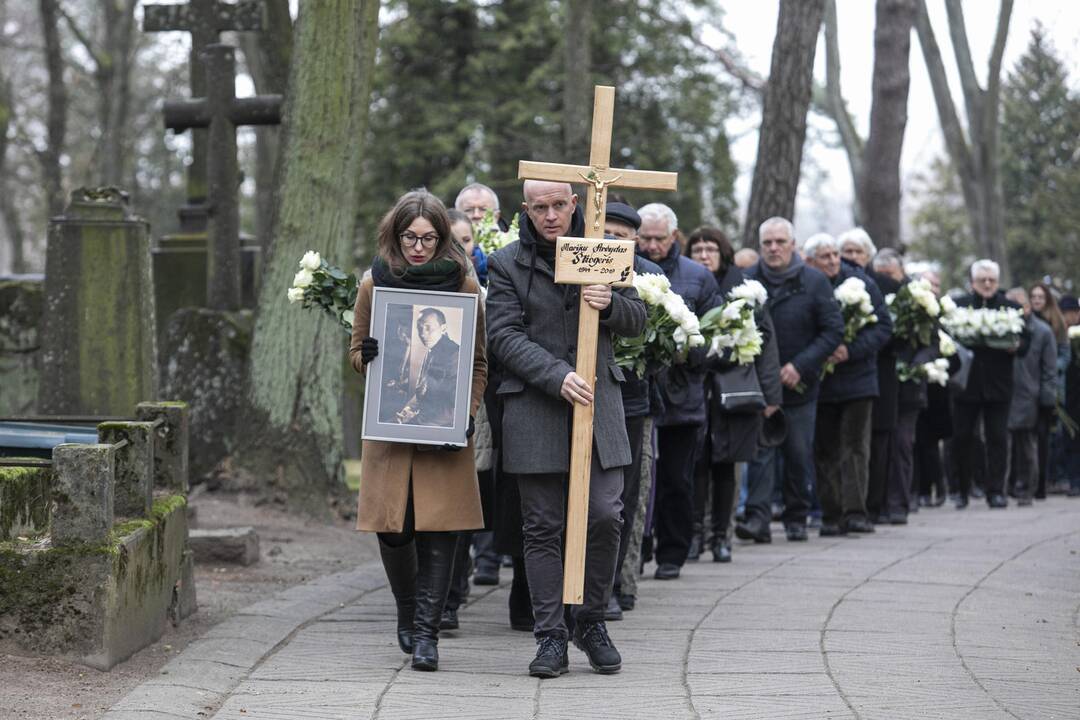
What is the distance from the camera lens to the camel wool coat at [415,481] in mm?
6973

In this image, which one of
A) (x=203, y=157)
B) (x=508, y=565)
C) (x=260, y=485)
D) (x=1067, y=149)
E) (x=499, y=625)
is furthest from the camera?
(x=1067, y=149)

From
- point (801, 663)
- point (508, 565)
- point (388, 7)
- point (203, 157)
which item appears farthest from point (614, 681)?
point (388, 7)

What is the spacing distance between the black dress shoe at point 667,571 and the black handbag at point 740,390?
1.26 meters

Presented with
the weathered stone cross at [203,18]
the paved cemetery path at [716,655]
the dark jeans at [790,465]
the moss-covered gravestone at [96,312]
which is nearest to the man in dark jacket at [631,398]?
the paved cemetery path at [716,655]

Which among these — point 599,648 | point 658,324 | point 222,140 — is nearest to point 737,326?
point 658,324

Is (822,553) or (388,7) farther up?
(388,7)

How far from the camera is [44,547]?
6.46 m

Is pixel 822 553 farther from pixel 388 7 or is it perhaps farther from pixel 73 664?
pixel 388 7

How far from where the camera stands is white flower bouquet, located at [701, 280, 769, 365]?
29.5 feet

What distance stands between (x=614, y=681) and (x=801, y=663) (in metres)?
0.82

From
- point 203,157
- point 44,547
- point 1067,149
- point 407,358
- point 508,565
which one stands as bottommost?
point 508,565

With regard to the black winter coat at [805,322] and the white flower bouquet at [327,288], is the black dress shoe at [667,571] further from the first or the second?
the white flower bouquet at [327,288]

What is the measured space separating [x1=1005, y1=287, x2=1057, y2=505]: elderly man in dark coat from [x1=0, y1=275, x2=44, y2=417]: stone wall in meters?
8.78

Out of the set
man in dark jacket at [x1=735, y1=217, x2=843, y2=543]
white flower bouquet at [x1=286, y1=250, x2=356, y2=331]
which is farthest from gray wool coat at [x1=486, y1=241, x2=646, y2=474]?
man in dark jacket at [x1=735, y1=217, x2=843, y2=543]
